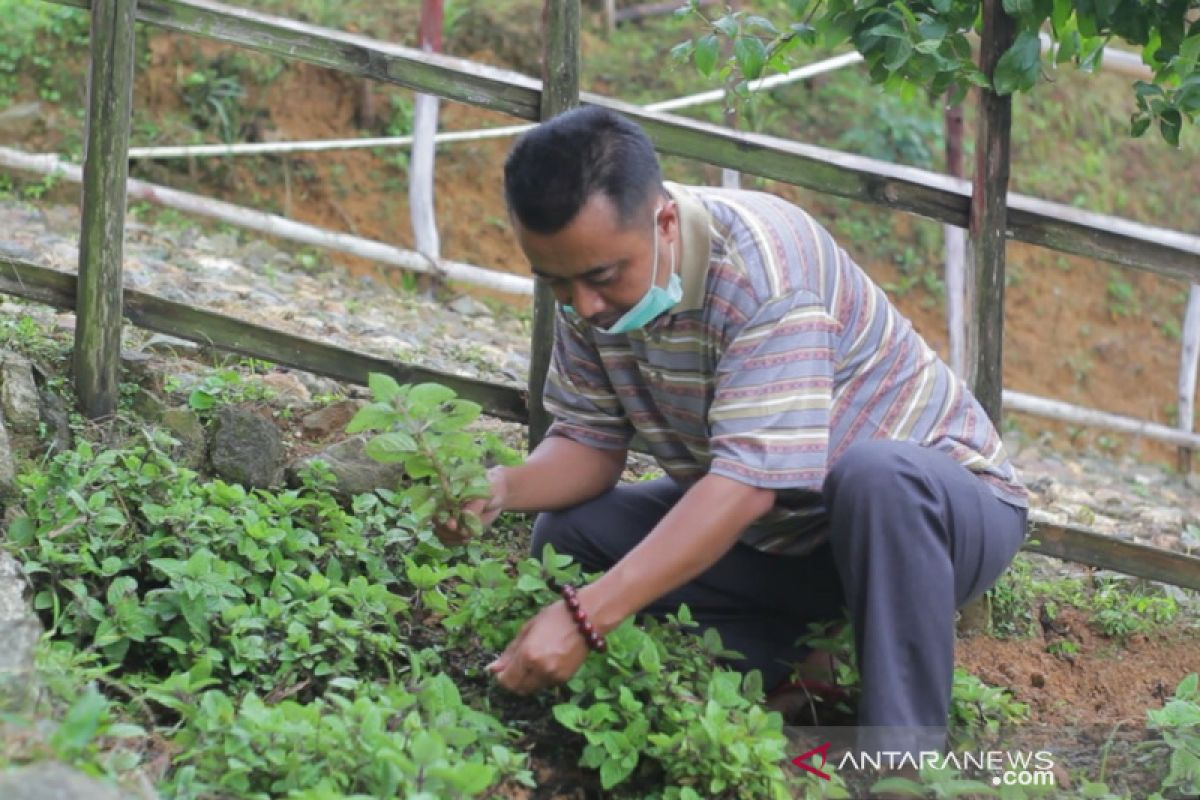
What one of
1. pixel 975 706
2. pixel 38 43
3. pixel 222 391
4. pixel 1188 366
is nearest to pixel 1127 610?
pixel 975 706

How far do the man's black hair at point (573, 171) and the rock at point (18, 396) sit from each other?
1313 mm

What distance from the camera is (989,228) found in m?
3.60

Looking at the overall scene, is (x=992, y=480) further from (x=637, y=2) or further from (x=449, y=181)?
(x=637, y=2)

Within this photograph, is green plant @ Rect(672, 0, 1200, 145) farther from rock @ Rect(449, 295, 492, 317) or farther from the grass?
rock @ Rect(449, 295, 492, 317)

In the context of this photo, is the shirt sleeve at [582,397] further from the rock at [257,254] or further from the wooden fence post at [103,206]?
the rock at [257,254]

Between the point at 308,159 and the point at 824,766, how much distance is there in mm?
5970

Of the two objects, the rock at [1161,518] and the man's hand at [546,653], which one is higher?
the man's hand at [546,653]

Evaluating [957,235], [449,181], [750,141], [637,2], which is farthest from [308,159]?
[750,141]

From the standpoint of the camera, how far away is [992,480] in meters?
3.03

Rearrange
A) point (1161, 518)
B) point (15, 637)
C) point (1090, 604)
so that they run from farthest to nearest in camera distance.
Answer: point (1161, 518), point (1090, 604), point (15, 637)

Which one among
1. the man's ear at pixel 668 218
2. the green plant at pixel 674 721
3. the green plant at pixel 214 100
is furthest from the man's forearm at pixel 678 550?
the green plant at pixel 214 100

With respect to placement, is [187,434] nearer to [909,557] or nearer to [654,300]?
[654,300]

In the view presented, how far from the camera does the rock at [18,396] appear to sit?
130 inches

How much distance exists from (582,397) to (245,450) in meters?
0.82
